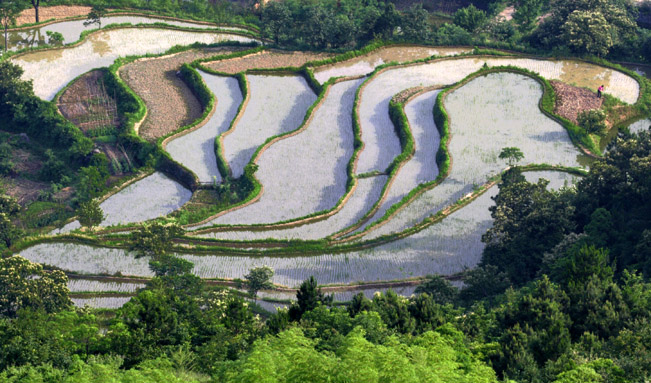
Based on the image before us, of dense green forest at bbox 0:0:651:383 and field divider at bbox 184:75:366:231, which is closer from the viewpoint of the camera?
dense green forest at bbox 0:0:651:383

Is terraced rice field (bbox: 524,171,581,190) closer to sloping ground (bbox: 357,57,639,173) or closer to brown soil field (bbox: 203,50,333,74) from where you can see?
sloping ground (bbox: 357,57,639,173)

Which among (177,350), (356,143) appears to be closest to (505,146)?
(356,143)

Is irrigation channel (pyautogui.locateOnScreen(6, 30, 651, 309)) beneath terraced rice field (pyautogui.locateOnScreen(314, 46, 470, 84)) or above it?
beneath

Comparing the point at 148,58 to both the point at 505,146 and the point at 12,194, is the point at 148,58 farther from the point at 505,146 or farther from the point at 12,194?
the point at 505,146

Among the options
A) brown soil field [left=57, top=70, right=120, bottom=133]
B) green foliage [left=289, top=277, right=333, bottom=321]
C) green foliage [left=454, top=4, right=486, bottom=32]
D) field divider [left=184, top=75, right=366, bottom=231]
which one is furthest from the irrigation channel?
green foliage [left=289, top=277, right=333, bottom=321]

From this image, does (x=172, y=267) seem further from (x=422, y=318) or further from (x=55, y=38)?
(x=55, y=38)

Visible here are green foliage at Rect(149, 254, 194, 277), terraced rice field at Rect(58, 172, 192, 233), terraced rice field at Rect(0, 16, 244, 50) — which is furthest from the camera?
terraced rice field at Rect(0, 16, 244, 50)
